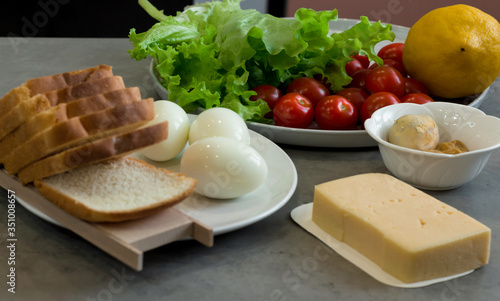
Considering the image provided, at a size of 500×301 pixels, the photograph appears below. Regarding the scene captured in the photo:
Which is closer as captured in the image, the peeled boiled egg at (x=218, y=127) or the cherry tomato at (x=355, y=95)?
the peeled boiled egg at (x=218, y=127)

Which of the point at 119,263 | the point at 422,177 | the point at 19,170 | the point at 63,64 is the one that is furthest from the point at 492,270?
the point at 63,64

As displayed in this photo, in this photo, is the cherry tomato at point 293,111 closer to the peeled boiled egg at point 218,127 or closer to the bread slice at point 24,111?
the peeled boiled egg at point 218,127

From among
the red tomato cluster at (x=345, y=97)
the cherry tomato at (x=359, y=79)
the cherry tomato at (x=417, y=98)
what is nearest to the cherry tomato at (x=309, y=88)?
the red tomato cluster at (x=345, y=97)

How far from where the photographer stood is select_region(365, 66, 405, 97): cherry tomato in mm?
1629

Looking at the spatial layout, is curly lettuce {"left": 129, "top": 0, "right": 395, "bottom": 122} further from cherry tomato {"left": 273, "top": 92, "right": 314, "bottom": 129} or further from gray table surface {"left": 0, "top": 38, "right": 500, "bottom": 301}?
gray table surface {"left": 0, "top": 38, "right": 500, "bottom": 301}

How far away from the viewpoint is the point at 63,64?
2.11 meters

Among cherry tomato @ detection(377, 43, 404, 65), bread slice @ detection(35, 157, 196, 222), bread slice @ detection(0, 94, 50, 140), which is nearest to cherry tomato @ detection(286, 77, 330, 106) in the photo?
cherry tomato @ detection(377, 43, 404, 65)

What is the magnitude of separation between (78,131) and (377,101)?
0.80 meters

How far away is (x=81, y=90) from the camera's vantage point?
116 centimetres

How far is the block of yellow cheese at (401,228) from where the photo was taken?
0.98 m

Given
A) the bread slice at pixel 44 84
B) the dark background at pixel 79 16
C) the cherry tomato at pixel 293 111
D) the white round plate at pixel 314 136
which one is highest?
the bread slice at pixel 44 84

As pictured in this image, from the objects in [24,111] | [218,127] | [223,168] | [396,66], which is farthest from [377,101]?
[24,111]

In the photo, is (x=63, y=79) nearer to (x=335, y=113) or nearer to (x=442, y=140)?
(x=335, y=113)

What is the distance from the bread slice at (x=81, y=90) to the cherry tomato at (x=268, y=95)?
0.51m
